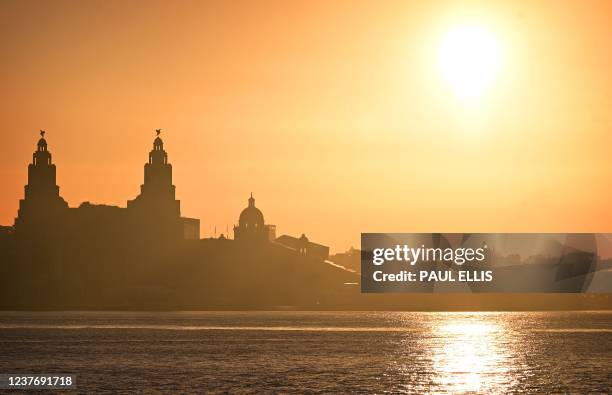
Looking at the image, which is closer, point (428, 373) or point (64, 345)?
point (428, 373)

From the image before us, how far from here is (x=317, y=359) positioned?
105062 mm

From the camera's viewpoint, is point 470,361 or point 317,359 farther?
point 317,359

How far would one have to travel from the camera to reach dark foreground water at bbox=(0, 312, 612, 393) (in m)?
81.2

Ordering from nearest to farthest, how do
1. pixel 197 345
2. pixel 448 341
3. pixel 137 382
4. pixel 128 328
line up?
pixel 137 382 → pixel 197 345 → pixel 448 341 → pixel 128 328

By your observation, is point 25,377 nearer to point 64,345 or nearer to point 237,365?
point 237,365

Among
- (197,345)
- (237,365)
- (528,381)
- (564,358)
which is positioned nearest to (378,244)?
(197,345)

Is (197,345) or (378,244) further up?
(378,244)

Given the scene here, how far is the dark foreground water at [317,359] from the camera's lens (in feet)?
267

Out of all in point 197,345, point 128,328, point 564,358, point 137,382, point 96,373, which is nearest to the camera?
point 137,382

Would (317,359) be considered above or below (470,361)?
above

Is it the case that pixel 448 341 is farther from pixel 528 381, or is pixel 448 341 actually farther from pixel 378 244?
pixel 528 381

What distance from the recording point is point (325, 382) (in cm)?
8262

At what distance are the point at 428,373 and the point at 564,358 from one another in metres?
23.9

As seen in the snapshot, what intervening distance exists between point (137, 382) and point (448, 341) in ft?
209
